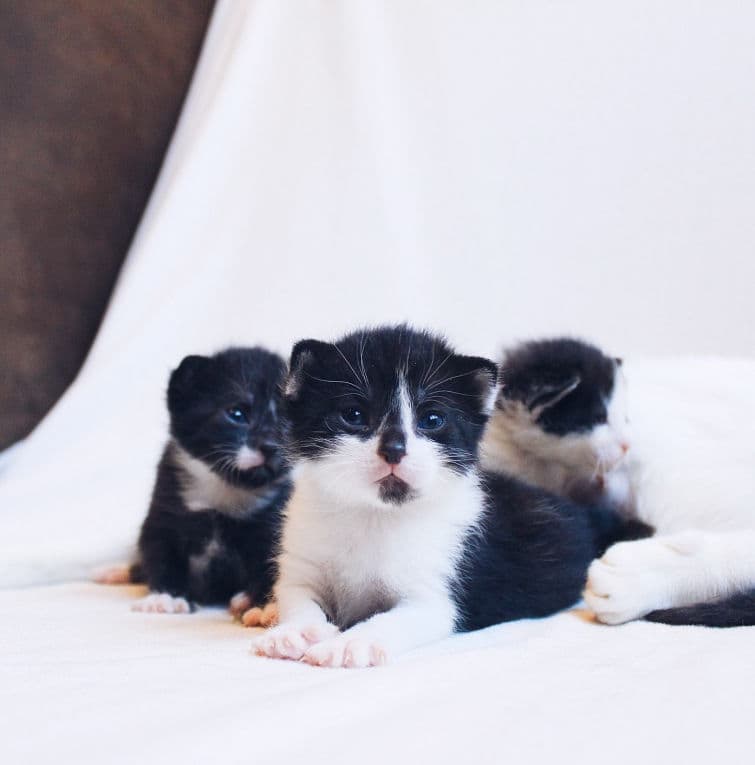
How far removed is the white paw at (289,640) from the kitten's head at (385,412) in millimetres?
204

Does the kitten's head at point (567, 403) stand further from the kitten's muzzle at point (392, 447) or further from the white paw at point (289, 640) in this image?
the white paw at point (289, 640)

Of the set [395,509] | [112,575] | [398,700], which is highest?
[395,509]

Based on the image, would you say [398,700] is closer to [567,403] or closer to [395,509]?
[395,509]

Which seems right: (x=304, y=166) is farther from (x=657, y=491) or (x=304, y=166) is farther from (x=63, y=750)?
(x=63, y=750)

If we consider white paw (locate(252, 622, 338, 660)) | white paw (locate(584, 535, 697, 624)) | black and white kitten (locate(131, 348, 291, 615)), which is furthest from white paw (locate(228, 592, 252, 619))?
white paw (locate(584, 535, 697, 624))

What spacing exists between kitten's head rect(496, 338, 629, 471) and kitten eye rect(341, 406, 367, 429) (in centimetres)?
65

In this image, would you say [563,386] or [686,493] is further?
[563,386]

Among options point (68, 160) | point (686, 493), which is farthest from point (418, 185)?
point (686, 493)

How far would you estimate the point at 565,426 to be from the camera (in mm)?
2205

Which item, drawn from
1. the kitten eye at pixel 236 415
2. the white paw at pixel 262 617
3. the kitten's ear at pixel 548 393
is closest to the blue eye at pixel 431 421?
the white paw at pixel 262 617

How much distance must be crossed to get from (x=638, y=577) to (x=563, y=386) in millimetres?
608

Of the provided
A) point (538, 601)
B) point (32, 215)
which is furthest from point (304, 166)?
point (538, 601)

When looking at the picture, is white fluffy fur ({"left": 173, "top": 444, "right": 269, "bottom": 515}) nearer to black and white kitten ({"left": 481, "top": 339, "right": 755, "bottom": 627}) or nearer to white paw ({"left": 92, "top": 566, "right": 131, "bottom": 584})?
white paw ({"left": 92, "top": 566, "right": 131, "bottom": 584})

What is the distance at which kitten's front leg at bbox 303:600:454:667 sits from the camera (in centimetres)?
136
